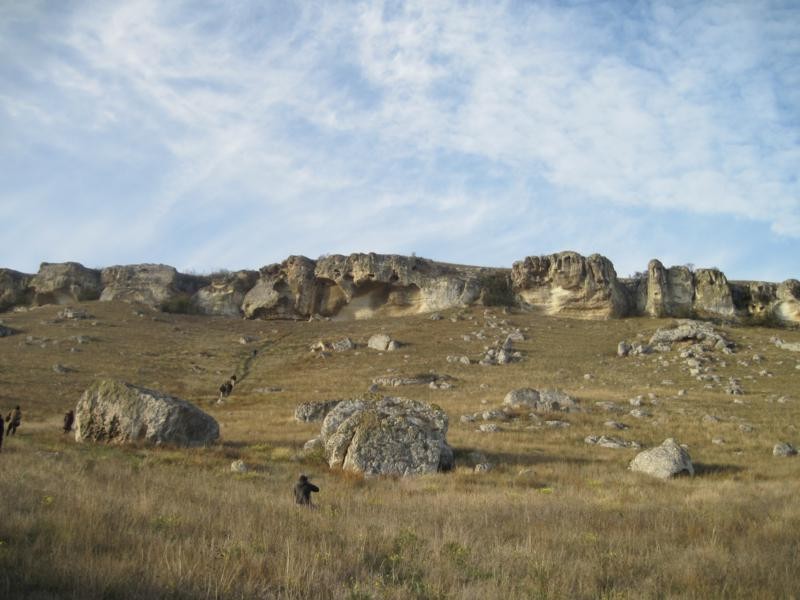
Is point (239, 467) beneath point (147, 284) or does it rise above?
beneath

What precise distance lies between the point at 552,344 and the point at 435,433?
34.1 metres

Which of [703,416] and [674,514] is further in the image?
[703,416]

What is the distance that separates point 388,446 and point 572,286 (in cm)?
5124

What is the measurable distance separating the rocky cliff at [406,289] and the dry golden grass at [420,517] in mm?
33676

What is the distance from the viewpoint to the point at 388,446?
47.6ft

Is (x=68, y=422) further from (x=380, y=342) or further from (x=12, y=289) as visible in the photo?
(x=12, y=289)

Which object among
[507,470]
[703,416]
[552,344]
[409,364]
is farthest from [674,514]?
[552,344]

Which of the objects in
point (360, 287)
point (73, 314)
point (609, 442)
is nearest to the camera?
point (609, 442)

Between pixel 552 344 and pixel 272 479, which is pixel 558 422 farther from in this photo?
pixel 552 344

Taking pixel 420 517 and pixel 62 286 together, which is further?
pixel 62 286

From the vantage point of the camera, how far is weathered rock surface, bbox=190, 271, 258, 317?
6831 cm

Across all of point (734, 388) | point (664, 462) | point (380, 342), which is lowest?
point (664, 462)

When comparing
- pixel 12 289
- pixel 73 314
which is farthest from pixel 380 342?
pixel 12 289

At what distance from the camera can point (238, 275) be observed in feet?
234
